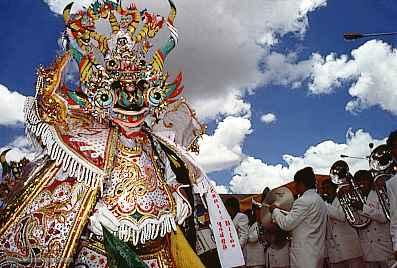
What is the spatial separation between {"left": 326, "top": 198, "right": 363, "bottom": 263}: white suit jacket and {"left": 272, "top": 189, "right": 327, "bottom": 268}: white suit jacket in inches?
30.1

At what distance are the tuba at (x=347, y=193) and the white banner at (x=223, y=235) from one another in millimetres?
2640

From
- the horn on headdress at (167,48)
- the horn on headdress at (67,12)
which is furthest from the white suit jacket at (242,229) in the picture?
the horn on headdress at (67,12)

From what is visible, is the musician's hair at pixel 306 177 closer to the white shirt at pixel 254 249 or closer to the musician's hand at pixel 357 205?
the musician's hand at pixel 357 205

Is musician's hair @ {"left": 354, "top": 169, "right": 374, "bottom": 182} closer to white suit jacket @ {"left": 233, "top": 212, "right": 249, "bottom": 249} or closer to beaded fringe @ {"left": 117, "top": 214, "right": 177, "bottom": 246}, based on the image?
white suit jacket @ {"left": 233, "top": 212, "right": 249, "bottom": 249}

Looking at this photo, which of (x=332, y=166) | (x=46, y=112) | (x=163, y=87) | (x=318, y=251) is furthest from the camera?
(x=332, y=166)

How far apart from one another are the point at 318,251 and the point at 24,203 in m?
3.35

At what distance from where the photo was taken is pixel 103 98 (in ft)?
14.4

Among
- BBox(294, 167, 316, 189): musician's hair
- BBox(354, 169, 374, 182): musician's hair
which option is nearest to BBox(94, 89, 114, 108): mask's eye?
BBox(294, 167, 316, 189): musician's hair

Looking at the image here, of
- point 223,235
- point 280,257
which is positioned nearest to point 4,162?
point 223,235

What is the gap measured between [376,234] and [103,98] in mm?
3796

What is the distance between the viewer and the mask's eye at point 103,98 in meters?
4.39

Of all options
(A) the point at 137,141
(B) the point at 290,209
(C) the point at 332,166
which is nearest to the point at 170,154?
(A) the point at 137,141

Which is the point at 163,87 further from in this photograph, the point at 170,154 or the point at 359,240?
the point at 359,240

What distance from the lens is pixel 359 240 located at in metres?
6.81
